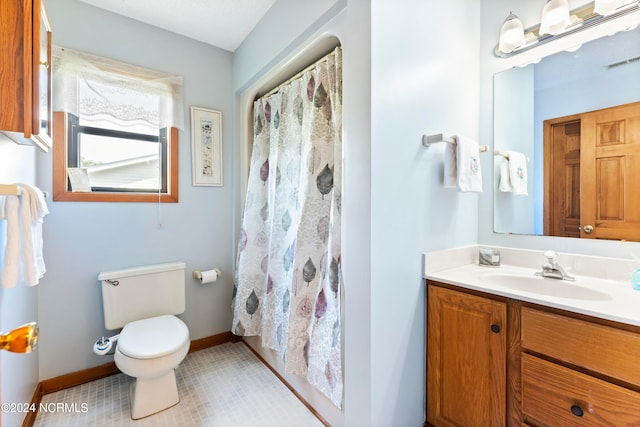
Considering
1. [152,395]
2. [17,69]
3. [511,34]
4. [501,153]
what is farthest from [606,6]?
[152,395]

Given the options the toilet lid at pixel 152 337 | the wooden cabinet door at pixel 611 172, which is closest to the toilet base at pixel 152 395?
the toilet lid at pixel 152 337

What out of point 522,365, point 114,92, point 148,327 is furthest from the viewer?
point 114,92

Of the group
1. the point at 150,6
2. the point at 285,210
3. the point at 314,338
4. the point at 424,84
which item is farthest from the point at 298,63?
the point at 314,338

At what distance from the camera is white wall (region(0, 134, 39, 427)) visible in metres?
1.17

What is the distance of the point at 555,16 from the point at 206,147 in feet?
7.71

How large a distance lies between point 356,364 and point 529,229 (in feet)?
4.03

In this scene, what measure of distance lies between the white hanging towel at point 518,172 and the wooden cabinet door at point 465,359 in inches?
31.8

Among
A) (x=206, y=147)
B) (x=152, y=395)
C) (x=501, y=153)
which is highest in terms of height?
(x=206, y=147)

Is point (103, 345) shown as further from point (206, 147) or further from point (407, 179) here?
point (407, 179)

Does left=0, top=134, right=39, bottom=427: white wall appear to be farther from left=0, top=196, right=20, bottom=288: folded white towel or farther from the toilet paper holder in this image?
the toilet paper holder

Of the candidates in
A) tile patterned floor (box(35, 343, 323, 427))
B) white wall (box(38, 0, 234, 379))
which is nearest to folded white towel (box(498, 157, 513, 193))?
tile patterned floor (box(35, 343, 323, 427))

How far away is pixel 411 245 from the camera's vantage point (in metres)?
1.37

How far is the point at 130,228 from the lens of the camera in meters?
2.04

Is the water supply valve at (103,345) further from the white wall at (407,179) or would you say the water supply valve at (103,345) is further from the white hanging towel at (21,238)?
the white wall at (407,179)
